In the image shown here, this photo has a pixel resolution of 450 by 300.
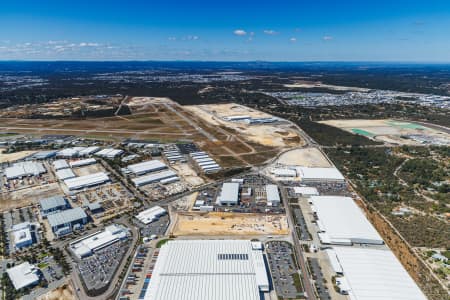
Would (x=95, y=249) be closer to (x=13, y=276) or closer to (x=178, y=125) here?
(x=13, y=276)

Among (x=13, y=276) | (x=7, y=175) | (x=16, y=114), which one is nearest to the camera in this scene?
(x=13, y=276)

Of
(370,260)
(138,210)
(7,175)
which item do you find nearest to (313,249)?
A: (370,260)

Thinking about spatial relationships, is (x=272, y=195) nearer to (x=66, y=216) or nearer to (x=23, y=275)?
(x=66, y=216)

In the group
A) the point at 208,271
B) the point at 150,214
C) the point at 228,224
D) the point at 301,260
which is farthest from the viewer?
the point at 150,214

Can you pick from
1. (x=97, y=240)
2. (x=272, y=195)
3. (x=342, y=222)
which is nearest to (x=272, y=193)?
(x=272, y=195)

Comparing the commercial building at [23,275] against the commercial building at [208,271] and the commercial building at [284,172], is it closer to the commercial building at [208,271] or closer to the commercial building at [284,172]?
the commercial building at [208,271]

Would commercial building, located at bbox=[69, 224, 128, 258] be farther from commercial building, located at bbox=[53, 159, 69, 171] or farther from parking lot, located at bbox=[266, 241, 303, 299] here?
commercial building, located at bbox=[53, 159, 69, 171]

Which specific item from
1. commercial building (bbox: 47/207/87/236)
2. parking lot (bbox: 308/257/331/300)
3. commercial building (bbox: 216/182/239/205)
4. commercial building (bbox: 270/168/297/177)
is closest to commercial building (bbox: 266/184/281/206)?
commercial building (bbox: 216/182/239/205)
